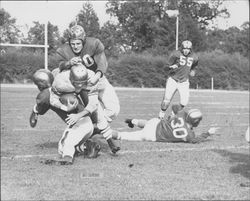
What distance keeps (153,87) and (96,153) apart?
980 inches

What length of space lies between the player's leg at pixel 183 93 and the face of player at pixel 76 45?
366cm

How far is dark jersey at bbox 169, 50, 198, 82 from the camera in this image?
946 centimetres

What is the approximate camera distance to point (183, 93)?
913cm

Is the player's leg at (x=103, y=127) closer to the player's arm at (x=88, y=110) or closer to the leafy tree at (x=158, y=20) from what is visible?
the player's arm at (x=88, y=110)

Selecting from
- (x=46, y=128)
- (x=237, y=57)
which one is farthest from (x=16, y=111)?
(x=237, y=57)

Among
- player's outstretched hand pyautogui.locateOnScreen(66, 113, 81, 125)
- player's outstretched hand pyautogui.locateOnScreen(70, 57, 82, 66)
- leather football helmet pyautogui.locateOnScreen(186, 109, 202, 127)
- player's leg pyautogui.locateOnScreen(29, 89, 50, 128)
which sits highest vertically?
player's outstretched hand pyautogui.locateOnScreen(70, 57, 82, 66)

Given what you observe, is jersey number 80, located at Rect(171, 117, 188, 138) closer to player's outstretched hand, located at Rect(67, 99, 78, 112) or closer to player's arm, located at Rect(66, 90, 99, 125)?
player's arm, located at Rect(66, 90, 99, 125)

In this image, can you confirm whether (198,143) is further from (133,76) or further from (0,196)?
(133,76)

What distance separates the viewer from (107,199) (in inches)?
144

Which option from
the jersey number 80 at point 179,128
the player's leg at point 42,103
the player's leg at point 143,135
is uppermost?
the player's leg at point 42,103

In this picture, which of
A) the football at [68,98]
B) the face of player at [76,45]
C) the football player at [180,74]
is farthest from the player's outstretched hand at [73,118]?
the football player at [180,74]

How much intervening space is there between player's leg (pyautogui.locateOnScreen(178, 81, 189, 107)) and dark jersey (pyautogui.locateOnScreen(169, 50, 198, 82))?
122mm

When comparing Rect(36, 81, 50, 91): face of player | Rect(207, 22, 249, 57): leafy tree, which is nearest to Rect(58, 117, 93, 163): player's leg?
Rect(36, 81, 50, 91): face of player

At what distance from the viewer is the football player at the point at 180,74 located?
9.13m
